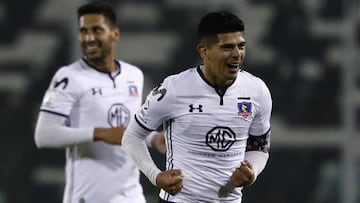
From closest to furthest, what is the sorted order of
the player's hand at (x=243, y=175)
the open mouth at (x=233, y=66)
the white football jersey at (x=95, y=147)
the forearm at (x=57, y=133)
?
the player's hand at (x=243, y=175) → the open mouth at (x=233, y=66) → the forearm at (x=57, y=133) → the white football jersey at (x=95, y=147)

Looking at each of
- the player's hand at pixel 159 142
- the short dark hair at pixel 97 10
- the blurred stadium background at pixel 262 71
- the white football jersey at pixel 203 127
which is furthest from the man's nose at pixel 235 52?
the blurred stadium background at pixel 262 71

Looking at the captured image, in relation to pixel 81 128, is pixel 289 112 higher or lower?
lower

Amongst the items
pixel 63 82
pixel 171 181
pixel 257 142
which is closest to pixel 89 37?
pixel 63 82

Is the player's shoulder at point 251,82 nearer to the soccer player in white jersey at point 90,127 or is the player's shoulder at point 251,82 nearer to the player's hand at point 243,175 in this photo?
the player's hand at point 243,175

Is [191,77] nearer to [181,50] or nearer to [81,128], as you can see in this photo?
[81,128]

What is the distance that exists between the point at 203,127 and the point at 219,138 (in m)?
0.08

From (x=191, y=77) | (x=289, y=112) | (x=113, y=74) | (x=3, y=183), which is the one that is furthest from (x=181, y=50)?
(x=191, y=77)

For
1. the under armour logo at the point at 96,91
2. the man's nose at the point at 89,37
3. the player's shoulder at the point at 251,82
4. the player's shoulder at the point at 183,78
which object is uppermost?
the man's nose at the point at 89,37

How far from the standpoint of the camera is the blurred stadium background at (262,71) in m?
9.61

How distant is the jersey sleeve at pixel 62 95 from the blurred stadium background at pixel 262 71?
373 centimetres

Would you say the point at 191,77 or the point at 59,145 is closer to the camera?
the point at 191,77

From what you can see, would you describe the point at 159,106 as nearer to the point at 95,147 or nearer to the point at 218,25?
the point at 218,25

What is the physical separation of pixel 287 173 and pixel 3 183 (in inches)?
99.0

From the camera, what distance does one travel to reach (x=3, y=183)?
9680 millimetres
